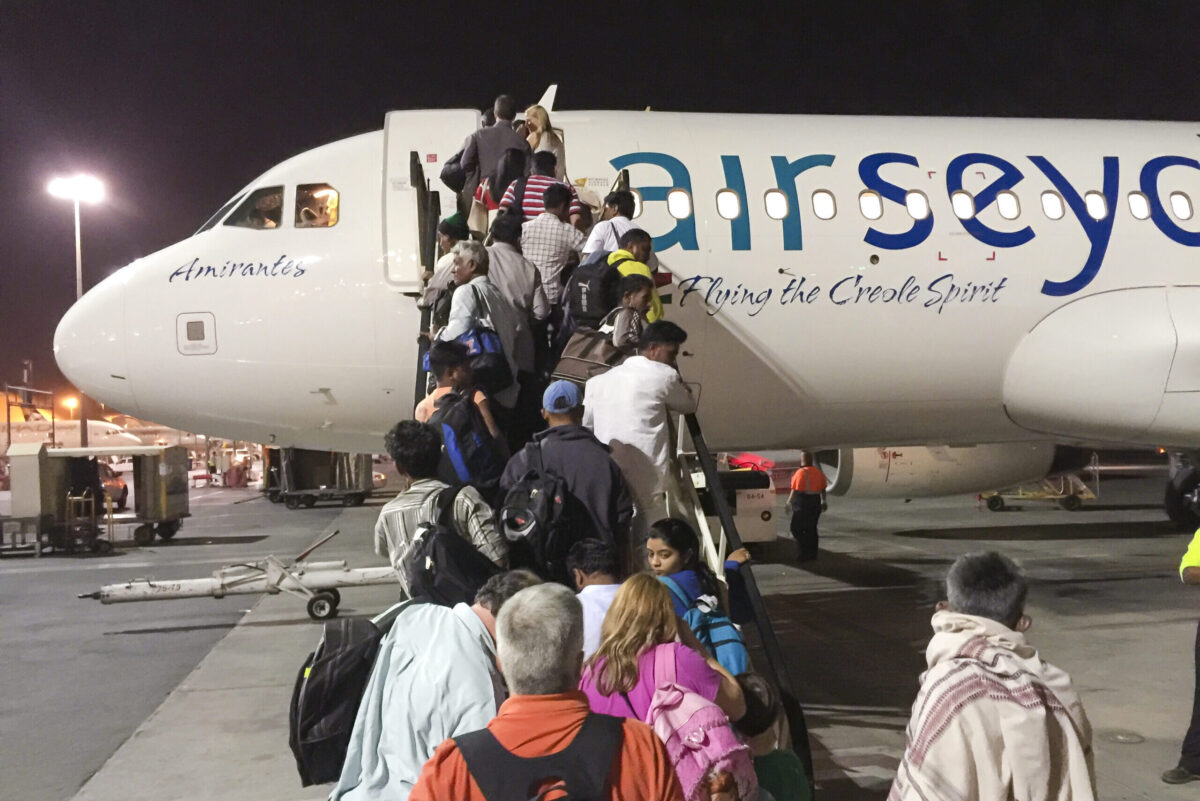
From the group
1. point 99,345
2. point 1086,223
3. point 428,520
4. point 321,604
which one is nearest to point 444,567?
point 428,520

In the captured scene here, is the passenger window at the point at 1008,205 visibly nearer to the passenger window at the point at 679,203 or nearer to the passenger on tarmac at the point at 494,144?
the passenger window at the point at 679,203

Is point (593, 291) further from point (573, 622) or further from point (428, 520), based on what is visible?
point (573, 622)

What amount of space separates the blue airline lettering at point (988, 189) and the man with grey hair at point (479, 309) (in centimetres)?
554

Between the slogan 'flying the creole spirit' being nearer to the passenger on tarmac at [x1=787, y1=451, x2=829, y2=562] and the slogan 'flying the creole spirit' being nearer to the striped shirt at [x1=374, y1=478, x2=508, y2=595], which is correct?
the striped shirt at [x1=374, y1=478, x2=508, y2=595]

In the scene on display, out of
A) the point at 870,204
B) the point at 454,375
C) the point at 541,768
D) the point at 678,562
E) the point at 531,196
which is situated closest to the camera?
the point at 541,768

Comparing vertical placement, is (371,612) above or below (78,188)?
below

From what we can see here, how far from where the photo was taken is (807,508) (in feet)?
48.2

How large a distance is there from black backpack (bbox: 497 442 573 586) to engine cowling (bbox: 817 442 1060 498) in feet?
28.6

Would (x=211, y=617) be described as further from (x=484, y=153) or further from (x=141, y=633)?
(x=484, y=153)

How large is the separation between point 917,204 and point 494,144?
169 inches

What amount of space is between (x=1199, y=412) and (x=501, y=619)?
29.9 feet

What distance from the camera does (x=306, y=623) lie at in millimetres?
10875

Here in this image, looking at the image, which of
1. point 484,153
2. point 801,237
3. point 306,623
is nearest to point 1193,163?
point 801,237

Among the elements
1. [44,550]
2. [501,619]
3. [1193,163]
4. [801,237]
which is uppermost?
→ [1193,163]
